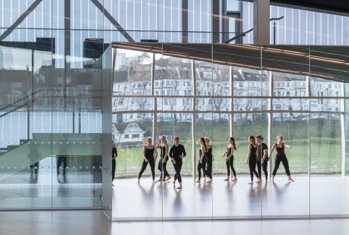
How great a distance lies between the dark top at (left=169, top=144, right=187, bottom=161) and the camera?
14617 millimetres

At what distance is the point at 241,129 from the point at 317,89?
1.73 m

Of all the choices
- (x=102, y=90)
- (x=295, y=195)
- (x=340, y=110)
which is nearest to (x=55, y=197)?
(x=102, y=90)

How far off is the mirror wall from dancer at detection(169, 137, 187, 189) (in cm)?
9

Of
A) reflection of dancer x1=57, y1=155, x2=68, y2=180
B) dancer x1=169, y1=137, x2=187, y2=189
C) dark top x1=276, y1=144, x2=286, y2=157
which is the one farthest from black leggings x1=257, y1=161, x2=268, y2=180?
reflection of dancer x1=57, y1=155, x2=68, y2=180

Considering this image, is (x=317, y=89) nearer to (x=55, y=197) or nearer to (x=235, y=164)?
(x=235, y=164)

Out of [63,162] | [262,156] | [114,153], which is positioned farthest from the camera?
[63,162]

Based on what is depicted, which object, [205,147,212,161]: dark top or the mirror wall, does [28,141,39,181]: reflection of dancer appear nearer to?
the mirror wall

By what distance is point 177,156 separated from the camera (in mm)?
14625

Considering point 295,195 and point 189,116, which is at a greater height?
point 189,116

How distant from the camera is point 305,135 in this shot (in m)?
15.0

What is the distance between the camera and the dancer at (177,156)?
14539mm

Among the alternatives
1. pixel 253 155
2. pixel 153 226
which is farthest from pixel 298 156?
pixel 153 226

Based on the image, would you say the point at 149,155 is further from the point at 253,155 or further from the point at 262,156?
the point at 262,156

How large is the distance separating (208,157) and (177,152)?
0.63 metres
